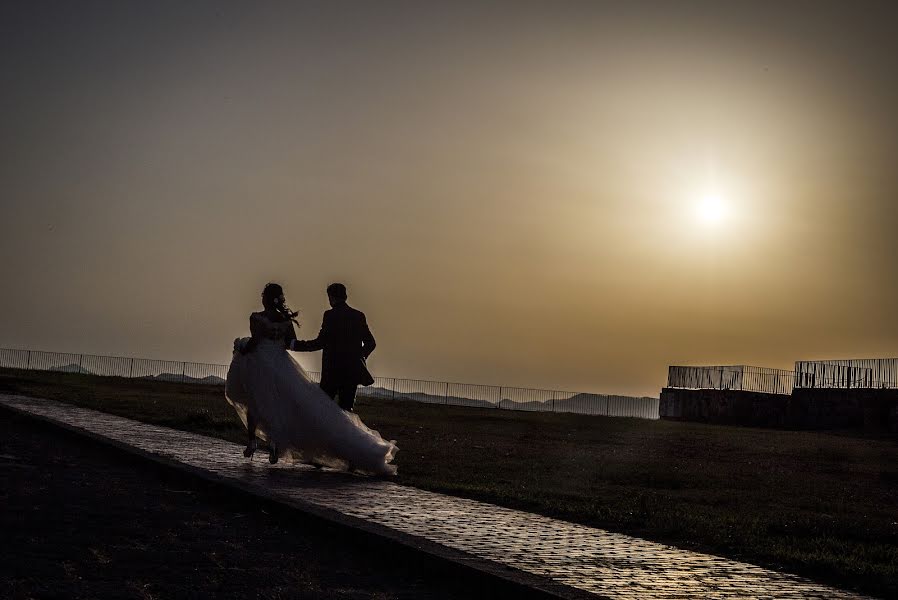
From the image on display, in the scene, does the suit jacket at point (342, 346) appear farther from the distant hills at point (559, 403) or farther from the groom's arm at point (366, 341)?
the distant hills at point (559, 403)

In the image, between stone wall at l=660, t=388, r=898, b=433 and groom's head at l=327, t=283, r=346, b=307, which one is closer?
groom's head at l=327, t=283, r=346, b=307

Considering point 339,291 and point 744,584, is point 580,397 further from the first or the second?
point 744,584

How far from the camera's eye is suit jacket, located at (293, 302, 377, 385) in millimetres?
14078

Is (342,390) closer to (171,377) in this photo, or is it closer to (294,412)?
(294,412)

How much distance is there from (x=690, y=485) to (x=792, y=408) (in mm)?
38758

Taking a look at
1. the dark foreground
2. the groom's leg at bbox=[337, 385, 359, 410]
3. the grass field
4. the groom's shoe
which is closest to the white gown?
the groom's shoe

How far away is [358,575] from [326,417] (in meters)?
6.27

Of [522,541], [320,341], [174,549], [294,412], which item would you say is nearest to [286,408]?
[294,412]

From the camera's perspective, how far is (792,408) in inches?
2030

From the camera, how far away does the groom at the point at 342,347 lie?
46.2ft

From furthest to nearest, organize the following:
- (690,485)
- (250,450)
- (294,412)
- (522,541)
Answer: (690,485)
(250,450)
(294,412)
(522,541)

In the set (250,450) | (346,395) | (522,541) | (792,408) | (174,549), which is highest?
(792,408)

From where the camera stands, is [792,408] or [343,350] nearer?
[343,350]

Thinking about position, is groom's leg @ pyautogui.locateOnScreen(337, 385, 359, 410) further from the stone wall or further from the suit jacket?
the stone wall
